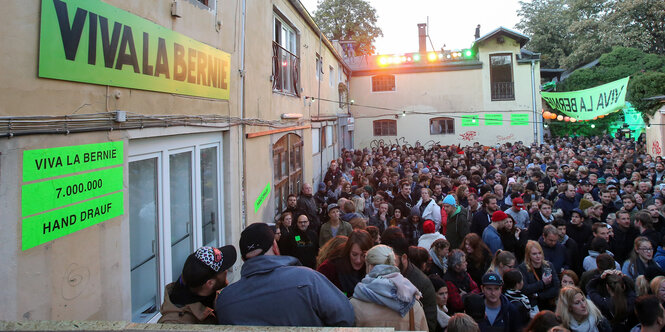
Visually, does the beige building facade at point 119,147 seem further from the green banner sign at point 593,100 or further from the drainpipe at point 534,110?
the drainpipe at point 534,110

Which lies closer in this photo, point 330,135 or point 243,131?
point 243,131

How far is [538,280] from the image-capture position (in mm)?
4922

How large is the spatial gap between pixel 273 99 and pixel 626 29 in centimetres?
3637

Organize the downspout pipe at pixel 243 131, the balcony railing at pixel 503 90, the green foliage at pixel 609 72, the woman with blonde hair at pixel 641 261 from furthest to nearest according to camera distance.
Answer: the green foliage at pixel 609 72
the balcony railing at pixel 503 90
the downspout pipe at pixel 243 131
the woman with blonde hair at pixel 641 261

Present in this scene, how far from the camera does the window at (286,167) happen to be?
28.2 ft

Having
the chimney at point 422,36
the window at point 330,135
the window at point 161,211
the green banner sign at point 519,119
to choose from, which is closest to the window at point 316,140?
the window at point 330,135

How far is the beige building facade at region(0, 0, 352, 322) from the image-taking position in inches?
101

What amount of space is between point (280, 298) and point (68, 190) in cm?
160

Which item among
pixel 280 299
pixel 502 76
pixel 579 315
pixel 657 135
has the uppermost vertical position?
pixel 502 76

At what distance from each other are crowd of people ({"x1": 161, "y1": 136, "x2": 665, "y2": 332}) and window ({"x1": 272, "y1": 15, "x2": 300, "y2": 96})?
2.51 metres

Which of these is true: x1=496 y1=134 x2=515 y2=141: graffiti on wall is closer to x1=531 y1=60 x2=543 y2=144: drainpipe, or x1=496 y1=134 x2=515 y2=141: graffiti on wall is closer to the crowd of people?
x1=531 y1=60 x2=543 y2=144: drainpipe

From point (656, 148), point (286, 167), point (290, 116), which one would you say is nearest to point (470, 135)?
point (656, 148)

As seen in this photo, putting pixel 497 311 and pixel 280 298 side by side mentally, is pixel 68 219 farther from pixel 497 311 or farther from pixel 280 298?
pixel 497 311

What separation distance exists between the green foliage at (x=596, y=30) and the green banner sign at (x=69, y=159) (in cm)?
3864
